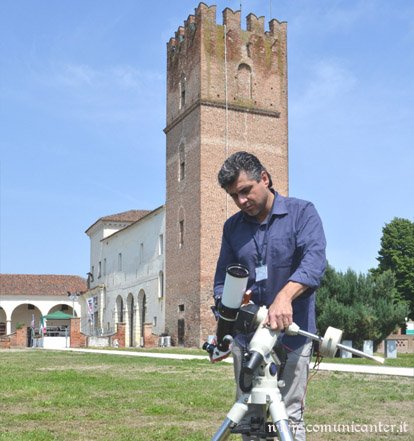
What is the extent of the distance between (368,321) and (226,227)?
73.2 feet

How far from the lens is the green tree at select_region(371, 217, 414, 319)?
46.8 metres

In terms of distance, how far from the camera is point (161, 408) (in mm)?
7262

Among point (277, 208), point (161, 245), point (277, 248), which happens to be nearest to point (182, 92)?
point (161, 245)

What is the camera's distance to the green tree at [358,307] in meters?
24.6

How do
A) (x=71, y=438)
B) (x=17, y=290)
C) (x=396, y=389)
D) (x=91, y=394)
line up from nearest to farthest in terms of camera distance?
(x=71, y=438), (x=91, y=394), (x=396, y=389), (x=17, y=290)

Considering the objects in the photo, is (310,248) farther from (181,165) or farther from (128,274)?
(128,274)

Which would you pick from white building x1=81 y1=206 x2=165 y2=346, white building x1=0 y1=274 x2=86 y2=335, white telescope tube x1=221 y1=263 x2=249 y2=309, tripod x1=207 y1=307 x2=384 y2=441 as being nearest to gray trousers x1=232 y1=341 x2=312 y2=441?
tripod x1=207 y1=307 x2=384 y2=441

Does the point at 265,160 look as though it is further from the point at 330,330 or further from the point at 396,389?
the point at 330,330

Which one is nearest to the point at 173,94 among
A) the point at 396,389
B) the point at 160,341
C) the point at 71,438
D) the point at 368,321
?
the point at 160,341

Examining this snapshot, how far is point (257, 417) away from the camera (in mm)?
2789

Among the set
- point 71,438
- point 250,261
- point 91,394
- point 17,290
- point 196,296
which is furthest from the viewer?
point 17,290

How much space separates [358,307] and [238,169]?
22862mm

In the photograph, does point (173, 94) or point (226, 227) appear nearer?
point (226, 227)

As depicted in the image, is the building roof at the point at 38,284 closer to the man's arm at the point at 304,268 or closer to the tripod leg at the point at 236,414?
the man's arm at the point at 304,268
